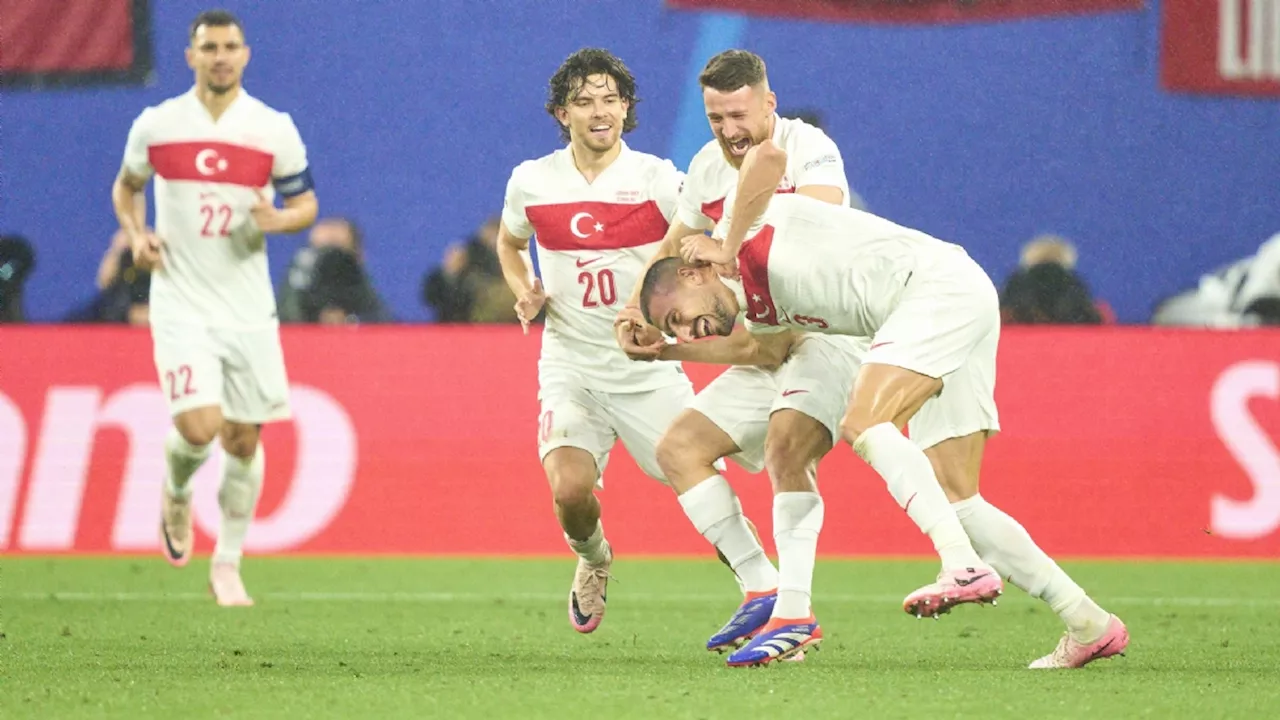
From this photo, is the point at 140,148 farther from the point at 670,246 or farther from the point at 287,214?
the point at 670,246

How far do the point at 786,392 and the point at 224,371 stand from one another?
3440mm

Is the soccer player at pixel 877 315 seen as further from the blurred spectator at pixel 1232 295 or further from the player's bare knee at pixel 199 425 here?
the blurred spectator at pixel 1232 295

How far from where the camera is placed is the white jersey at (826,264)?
6121mm

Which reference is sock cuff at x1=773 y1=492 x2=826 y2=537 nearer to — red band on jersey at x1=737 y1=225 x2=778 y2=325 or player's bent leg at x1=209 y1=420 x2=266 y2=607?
red band on jersey at x1=737 y1=225 x2=778 y2=325

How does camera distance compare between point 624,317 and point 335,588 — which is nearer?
point 624,317

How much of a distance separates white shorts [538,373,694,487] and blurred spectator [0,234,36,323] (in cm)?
638

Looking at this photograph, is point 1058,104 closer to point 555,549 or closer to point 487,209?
point 487,209

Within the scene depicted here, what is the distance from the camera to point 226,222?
29.9 feet

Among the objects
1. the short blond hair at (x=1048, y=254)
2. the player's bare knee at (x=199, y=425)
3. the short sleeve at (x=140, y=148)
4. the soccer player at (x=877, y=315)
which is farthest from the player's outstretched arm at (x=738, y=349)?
the short blond hair at (x=1048, y=254)

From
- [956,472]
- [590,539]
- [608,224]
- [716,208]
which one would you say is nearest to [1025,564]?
[956,472]

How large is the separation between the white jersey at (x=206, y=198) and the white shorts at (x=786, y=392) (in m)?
2.95

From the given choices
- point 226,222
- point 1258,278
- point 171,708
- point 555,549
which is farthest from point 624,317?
point 1258,278

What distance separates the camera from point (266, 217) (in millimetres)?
8930

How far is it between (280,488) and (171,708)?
5.75 m
